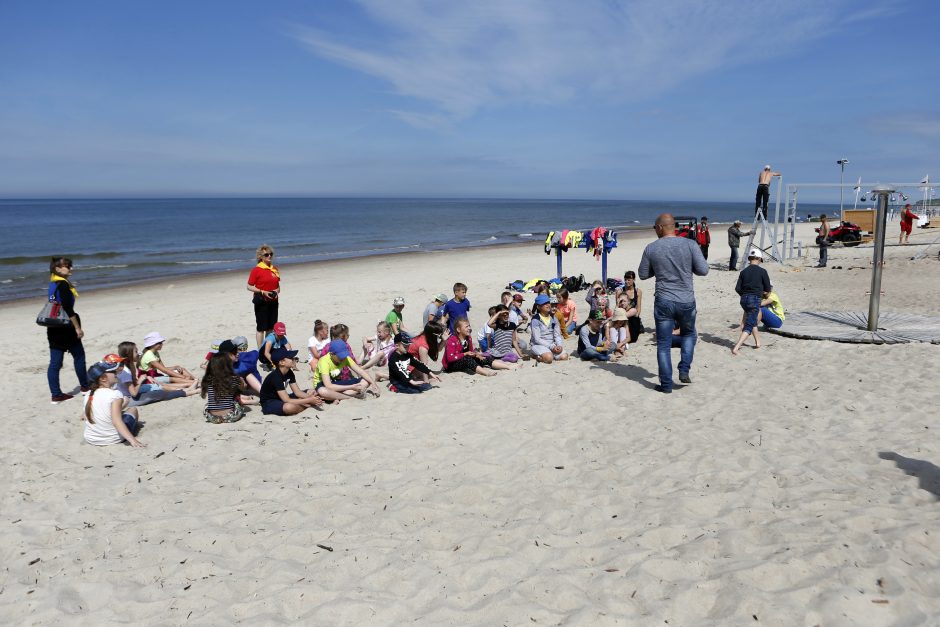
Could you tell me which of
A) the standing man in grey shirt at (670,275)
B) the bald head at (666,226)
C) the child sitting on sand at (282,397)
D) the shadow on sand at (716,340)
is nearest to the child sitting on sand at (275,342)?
the child sitting on sand at (282,397)

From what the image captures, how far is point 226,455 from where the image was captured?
548 centimetres

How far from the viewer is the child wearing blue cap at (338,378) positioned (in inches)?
277

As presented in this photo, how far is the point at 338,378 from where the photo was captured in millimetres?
7391

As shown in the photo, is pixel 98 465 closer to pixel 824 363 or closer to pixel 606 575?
pixel 606 575

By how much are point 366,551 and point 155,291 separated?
56.3 feet

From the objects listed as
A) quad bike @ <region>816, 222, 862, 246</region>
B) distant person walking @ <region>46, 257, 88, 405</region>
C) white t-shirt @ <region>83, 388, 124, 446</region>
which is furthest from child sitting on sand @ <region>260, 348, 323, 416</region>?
quad bike @ <region>816, 222, 862, 246</region>

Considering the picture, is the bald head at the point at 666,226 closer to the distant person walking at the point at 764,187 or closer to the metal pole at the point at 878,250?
the metal pole at the point at 878,250

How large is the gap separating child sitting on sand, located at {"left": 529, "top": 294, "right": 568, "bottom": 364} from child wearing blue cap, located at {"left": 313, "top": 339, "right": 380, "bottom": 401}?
2482mm

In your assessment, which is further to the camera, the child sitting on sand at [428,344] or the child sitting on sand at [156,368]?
the child sitting on sand at [428,344]

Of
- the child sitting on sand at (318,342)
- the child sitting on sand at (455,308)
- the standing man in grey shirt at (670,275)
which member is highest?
the standing man in grey shirt at (670,275)

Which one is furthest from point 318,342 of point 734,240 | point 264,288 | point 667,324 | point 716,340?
point 734,240

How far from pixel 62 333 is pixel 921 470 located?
8.88m

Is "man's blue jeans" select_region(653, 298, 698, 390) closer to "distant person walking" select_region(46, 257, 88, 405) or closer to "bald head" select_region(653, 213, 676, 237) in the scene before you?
"bald head" select_region(653, 213, 676, 237)

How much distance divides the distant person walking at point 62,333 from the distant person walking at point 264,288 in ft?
7.14
